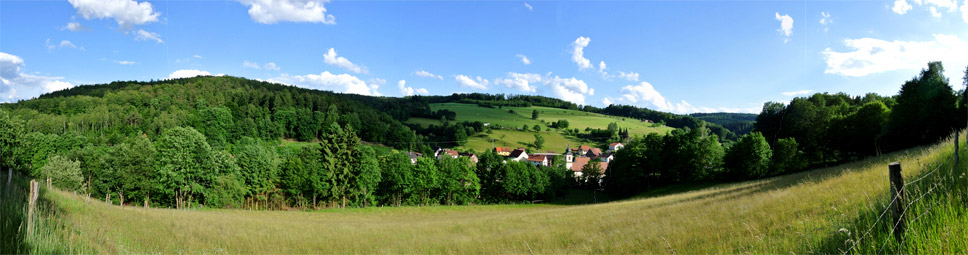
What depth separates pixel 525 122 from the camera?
145000 mm

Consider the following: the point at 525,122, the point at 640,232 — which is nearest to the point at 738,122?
the point at 525,122

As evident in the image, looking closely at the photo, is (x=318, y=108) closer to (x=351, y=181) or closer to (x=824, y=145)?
(x=351, y=181)

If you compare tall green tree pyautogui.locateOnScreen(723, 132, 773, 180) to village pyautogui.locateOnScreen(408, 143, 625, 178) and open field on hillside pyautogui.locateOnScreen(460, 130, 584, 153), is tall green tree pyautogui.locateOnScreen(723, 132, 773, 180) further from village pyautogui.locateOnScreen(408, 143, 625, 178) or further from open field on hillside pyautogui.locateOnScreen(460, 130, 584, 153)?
open field on hillside pyautogui.locateOnScreen(460, 130, 584, 153)

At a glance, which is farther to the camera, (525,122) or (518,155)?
(525,122)

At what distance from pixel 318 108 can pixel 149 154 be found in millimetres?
77839

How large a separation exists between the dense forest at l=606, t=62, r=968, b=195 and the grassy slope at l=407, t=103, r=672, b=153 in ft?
192

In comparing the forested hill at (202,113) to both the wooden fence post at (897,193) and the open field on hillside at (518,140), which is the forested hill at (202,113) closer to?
the open field on hillside at (518,140)

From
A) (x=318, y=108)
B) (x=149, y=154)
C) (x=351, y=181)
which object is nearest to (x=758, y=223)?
(x=351, y=181)

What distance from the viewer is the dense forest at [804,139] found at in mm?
30656

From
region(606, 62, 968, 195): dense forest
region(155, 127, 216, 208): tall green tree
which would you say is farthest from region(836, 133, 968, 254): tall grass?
region(155, 127, 216, 208): tall green tree

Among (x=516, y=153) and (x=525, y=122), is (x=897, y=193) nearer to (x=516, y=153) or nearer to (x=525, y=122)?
(x=516, y=153)

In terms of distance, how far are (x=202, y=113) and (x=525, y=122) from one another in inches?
3902

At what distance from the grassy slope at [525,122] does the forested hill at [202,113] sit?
23.2 meters

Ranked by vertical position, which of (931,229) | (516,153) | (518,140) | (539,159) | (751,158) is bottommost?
(539,159)
